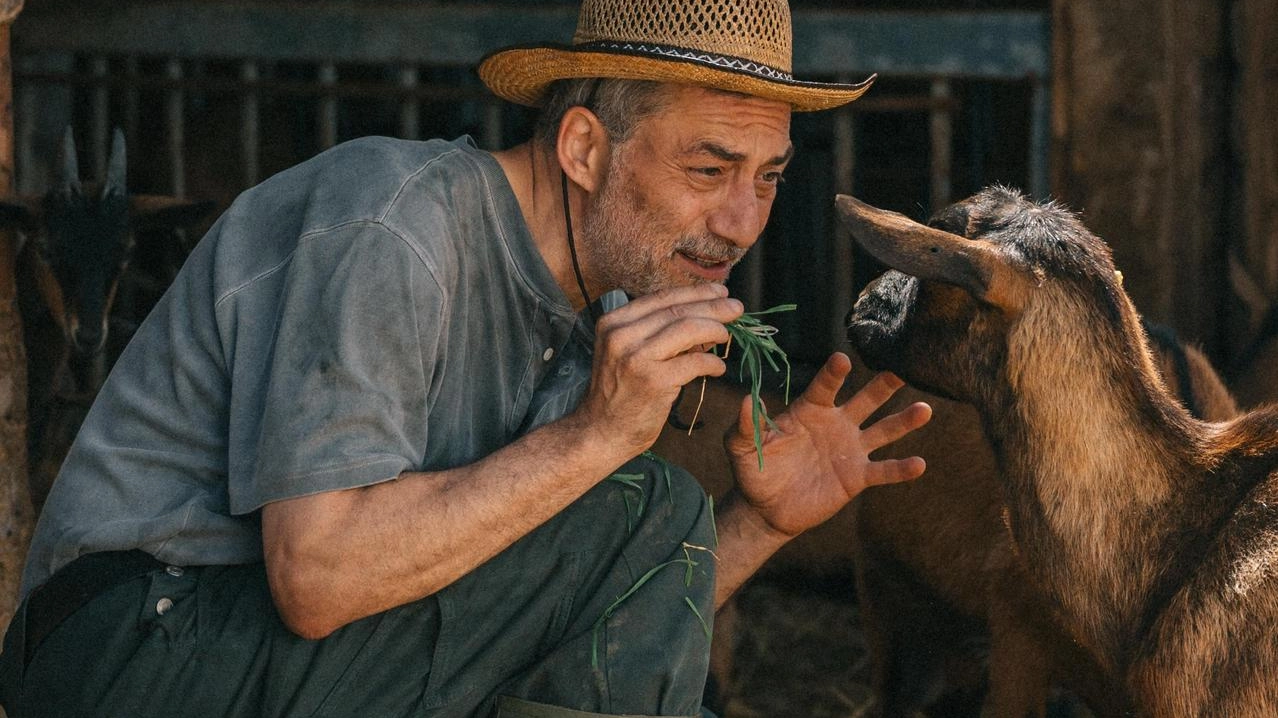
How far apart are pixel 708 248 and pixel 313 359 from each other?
97 cm

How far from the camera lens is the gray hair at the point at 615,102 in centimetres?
327

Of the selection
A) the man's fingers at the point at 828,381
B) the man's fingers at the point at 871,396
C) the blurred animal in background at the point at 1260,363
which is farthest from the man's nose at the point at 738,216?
the blurred animal in background at the point at 1260,363

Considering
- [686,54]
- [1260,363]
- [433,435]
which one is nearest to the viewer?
[433,435]

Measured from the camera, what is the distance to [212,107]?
9.49 metres

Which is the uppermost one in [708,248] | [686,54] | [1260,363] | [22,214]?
[686,54]

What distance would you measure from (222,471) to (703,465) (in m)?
3.26

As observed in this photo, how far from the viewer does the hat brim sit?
316 cm

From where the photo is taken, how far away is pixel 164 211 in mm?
6977

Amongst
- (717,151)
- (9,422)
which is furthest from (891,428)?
(9,422)

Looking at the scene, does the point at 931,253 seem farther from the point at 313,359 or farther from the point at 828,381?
the point at 313,359

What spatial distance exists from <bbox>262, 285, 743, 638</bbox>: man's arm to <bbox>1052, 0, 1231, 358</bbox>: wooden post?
4.05 m

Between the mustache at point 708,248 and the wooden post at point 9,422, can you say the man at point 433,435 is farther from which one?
the wooden post at point 9,422

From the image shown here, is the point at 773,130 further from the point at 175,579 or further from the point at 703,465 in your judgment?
the point at 703,465

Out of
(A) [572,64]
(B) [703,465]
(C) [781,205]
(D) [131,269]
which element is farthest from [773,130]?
(C) [781,205]
